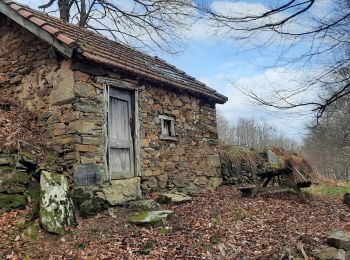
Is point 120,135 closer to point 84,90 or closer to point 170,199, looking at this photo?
point 84,90

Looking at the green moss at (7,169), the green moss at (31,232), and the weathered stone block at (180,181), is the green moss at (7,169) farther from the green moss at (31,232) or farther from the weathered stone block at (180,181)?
the weathered stone block at (180,181)

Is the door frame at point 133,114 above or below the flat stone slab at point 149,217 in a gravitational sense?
above

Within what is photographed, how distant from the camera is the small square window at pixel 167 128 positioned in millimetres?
8802

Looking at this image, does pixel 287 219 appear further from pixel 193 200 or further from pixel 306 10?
pixel 306 10

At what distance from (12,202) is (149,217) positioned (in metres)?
2.30

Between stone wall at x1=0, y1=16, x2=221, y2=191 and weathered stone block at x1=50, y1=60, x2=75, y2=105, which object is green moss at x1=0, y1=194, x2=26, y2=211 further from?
weathered stone block at x1=50, y1=60, x2=75, y2=105

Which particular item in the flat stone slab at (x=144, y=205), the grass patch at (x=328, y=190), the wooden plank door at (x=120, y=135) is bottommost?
the grass patch at (x=328, y=190)

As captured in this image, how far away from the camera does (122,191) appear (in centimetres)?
725

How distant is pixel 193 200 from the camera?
812 centimetres

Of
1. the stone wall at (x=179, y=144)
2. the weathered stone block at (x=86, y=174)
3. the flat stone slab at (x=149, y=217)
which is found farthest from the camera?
the stone wall at (x=179, y=144)

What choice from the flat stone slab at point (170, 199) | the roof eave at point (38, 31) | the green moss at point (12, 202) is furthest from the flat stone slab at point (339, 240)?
the roof eave at point (38, 31)

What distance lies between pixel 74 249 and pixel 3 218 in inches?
50.7

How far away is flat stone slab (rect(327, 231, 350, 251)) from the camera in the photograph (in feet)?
15.9

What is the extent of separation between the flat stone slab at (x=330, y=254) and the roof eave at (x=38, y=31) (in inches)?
215
